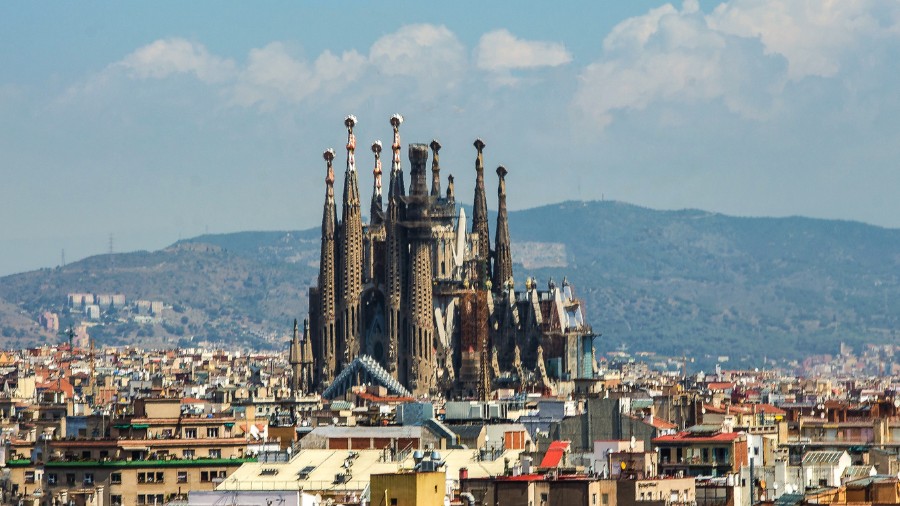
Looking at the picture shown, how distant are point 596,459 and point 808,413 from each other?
42233 millimetres

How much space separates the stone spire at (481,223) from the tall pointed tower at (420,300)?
28.4ft

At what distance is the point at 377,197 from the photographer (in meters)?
186

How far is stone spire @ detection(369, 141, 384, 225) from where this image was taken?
18388cm

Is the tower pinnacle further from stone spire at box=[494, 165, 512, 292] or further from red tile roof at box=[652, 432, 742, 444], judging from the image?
red tile roof at box=[652, 432, 742, 444]

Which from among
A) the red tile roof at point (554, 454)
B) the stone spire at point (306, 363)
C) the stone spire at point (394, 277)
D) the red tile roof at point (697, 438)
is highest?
the stone spire at point (394, 277)

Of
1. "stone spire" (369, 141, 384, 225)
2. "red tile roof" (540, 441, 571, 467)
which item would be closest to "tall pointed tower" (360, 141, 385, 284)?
"stone spire" (369, 141, 384, 225)

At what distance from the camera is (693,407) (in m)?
87.6

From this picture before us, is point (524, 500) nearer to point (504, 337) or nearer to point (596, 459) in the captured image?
point (596, 459)

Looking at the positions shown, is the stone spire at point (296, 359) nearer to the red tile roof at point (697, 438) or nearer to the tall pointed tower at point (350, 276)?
the tall pointed tower at point (350, 276)

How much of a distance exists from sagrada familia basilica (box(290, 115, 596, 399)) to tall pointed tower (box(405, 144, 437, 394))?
0.06 meters

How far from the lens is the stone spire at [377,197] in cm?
18388

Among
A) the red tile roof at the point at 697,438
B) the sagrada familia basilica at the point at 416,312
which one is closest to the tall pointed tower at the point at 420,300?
the sagrada familia basilica at the point at 416,312

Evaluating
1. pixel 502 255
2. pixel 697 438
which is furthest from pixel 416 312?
pixel 697 438

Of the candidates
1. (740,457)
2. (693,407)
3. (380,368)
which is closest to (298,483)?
(740,457)
